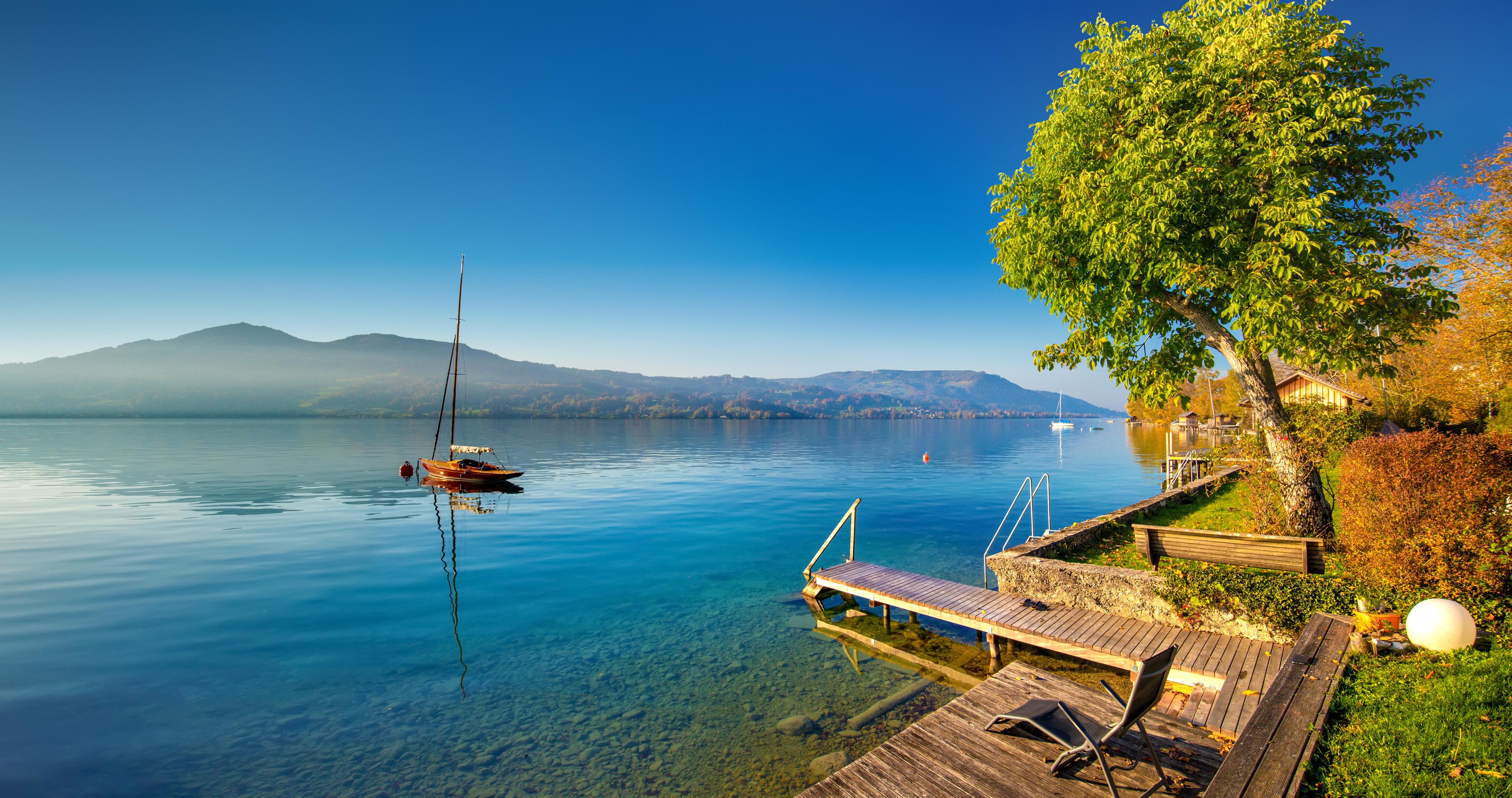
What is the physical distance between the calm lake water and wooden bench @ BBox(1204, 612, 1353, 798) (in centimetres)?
527

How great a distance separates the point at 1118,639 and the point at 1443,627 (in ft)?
13.9

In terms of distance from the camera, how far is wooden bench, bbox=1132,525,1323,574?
34.1ft

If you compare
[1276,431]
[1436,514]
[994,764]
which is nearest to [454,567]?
[994,764]

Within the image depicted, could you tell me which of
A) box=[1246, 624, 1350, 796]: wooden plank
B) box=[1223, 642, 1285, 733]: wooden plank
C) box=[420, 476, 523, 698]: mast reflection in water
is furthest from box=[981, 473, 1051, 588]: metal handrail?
box=[420, 476, 523, 698]: mast reflection in water

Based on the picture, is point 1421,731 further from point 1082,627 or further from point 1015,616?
point 1015,616

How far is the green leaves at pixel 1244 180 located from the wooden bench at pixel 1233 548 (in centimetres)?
385

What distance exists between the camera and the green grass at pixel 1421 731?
4.70 meters

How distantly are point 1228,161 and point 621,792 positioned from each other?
1587 centimetres

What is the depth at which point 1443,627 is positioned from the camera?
6820mm

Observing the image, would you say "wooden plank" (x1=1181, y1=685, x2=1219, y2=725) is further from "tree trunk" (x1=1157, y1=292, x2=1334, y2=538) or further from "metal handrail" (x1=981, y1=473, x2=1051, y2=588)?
"tree trunk" (x1=1157, y1=292, x2=1334, y2=538)

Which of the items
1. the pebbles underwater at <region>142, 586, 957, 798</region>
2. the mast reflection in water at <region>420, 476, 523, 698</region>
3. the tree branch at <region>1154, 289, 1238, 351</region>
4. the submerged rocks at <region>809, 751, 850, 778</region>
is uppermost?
the tree branch at <region>1154, 289, 1238, 351</region>

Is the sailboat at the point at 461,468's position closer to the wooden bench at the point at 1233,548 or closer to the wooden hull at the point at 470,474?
the wooden hull at the point at 470,474

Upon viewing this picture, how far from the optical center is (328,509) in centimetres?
3341

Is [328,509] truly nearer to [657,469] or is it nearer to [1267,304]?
[657,469]
